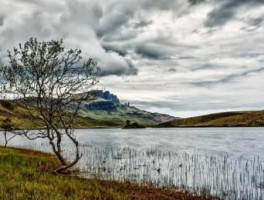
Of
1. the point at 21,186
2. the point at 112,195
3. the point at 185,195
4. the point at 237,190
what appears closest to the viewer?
the point at 21,186

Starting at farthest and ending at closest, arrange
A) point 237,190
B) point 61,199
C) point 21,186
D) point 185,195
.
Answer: point 237,190 < point 185,195 < point 21,186 < point 61,199

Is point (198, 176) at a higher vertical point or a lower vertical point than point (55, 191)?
lower

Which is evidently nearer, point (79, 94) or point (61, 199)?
point (61, 199)

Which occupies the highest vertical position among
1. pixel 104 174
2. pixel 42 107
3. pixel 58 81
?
pixel 58 81

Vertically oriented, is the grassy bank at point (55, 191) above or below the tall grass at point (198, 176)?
above

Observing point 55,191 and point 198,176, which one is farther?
point 198,176

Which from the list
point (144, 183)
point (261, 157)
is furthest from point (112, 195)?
point (261, 157)

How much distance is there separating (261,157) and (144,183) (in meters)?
33.9

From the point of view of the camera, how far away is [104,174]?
4694 centimetres

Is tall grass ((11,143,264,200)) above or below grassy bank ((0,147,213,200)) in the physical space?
below

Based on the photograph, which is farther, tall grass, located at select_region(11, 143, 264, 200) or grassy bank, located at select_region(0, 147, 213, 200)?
tall grass, located at select_region(11, 143, 264, 200)

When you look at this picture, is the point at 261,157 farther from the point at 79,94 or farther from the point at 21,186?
the point at 21,186

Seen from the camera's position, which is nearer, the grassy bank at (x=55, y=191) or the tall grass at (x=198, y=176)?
the grassy bank at (x=55, y=191)

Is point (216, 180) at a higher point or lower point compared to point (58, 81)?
lower
